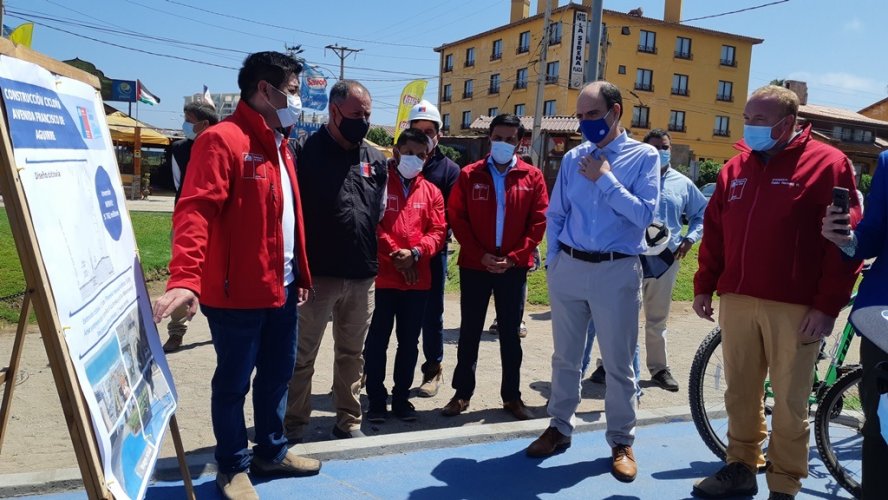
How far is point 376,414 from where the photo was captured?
16.2ft

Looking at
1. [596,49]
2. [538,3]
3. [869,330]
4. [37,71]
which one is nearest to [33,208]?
[37,71]

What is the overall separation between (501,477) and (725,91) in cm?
5782

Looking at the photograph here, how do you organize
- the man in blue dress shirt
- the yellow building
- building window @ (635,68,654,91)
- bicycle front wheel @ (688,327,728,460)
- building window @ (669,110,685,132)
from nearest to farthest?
the man in blue dress shirt, bicycle front wheel @ (688,327,728,460), the yellow building, building window @ (635,68,654,91), building window @ (669,110,685,132)

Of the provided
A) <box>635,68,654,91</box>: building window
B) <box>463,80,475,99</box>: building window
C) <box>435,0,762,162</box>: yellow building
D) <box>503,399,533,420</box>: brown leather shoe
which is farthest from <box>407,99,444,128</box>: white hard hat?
<box>463,80,475,99</box>: building window

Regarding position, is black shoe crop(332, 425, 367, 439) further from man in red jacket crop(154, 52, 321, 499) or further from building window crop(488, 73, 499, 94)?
building window crop(488, 73, 499, 94)

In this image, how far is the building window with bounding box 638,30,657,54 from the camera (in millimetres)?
51812

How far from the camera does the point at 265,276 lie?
3.40 meters

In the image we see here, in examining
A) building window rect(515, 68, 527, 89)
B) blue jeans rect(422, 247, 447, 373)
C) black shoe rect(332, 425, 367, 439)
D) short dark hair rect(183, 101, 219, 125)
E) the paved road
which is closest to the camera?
the paved road

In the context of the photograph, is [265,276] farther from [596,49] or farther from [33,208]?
[596,49]

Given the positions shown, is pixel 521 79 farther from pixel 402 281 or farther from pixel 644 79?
pixel 402 281

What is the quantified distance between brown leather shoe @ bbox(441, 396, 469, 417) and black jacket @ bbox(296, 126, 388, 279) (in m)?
1.37

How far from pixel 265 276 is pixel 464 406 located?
7.68ft

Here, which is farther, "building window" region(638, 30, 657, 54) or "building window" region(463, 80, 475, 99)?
"building window" region(463, 80, 475, 99)

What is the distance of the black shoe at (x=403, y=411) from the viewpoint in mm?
5031
